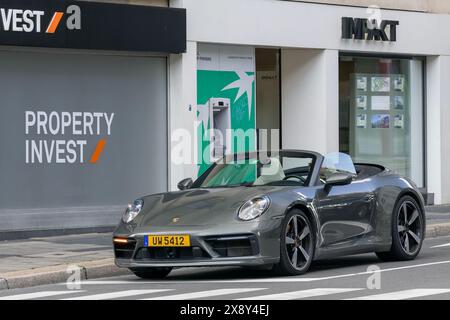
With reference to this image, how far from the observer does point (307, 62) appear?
20.2 meters

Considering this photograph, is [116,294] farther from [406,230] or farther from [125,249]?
[406,230]

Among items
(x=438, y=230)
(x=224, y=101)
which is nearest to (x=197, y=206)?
(x=438, y=230)

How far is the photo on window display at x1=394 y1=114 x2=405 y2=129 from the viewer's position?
21.8 m

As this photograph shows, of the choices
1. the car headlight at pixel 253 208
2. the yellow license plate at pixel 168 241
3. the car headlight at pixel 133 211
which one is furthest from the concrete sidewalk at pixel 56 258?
the car headlight at pixel 253 208

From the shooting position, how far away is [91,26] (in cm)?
1638

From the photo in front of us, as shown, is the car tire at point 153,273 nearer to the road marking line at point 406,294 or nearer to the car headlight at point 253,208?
the car headlight at point 253,208

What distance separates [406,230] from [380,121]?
31.1 ft

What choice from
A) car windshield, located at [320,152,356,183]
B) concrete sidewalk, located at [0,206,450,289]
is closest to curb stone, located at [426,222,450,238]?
concrete sidewalk, located at [0,206,450,289]

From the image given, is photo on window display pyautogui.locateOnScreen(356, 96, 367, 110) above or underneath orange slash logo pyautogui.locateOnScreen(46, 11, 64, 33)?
underneath

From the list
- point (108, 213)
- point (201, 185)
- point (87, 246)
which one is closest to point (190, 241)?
point (201, 185)

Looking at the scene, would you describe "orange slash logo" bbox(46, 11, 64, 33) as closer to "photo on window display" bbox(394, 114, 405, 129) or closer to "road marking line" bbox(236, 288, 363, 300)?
"road marking line" bbox(236, 288, 363, 300)

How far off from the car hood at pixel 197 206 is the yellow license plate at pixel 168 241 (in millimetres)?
177

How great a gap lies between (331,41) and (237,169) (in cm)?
877

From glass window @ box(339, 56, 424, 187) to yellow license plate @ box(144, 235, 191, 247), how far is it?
35.7ft
